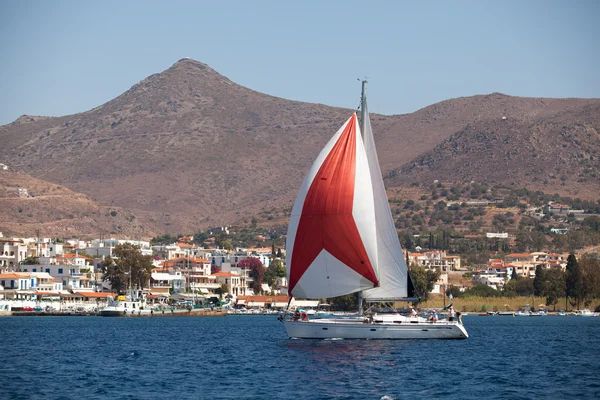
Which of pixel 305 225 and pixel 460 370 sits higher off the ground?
pixel 305 225

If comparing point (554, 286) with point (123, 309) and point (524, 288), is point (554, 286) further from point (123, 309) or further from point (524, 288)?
point (123, 309)

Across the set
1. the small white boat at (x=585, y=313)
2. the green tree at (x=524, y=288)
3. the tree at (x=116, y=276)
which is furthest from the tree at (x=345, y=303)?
the green tree at (x=524, y=288)

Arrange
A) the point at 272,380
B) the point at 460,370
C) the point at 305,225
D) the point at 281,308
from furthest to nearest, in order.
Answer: the point at 281,308 → the point at 305,225 → the point at 460,370 → the point at 272,380

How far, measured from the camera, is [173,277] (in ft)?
529

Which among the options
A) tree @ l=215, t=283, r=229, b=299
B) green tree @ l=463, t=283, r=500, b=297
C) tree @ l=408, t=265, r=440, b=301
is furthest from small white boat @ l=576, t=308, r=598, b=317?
tree @ l=215, t=283, r=229, b=299

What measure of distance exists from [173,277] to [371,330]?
103m

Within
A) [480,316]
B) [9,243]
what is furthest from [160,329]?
[9,243]

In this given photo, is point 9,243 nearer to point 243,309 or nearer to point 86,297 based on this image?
point 86,297

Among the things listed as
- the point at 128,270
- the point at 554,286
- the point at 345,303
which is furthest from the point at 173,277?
the point at 554,286

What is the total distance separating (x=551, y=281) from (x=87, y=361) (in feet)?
291

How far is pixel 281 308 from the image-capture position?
15462 cm

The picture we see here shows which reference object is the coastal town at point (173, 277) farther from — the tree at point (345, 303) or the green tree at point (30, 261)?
the tree at point (345, 303)

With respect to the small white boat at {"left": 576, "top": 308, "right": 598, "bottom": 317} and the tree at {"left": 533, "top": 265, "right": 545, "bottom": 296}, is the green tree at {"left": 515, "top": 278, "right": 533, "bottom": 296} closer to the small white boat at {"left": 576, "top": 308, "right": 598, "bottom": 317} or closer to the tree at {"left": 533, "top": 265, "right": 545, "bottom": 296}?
the tree at {"left": 533, "top": 265, "right": 545, "bottom": 296}

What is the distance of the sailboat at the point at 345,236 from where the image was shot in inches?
2347
